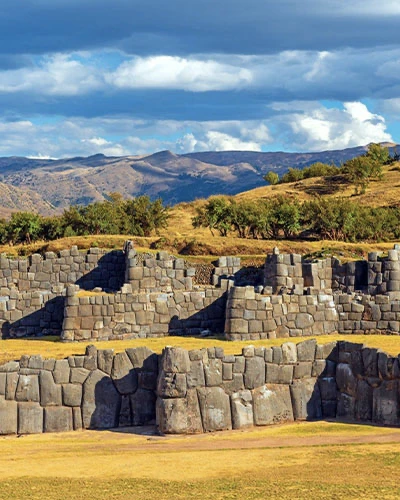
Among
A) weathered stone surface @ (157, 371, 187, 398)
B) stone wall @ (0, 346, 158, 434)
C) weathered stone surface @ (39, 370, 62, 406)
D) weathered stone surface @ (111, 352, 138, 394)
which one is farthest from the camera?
weathered stone surface @ (111, 352, 138, 394)

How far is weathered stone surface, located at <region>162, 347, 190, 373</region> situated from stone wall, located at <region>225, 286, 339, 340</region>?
12316 mm

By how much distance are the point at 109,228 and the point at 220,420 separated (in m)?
47.4

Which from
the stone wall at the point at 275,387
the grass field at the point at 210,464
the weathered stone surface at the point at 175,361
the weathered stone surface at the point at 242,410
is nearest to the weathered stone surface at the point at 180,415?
the stone wall at the point at 275,387

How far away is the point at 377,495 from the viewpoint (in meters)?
17.5

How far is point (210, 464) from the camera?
67.0 feet

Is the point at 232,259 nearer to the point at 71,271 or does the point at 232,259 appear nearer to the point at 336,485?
the point at 71,271

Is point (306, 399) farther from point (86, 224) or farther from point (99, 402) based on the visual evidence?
point (86, 224)

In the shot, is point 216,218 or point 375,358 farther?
point 216,218

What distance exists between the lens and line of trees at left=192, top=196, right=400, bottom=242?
233 ft

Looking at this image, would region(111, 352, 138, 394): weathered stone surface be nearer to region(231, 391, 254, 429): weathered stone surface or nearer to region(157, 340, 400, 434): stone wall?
region(157, 340, 400, 434): stone wall

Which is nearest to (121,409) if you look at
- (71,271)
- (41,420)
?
(41,420)

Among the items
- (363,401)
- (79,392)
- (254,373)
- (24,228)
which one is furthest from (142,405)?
(24,228)

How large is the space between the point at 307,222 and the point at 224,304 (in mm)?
34750

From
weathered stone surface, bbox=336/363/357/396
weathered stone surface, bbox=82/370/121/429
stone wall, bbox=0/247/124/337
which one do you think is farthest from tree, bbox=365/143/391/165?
weathered stone surface, bbox=82/370/121/429
